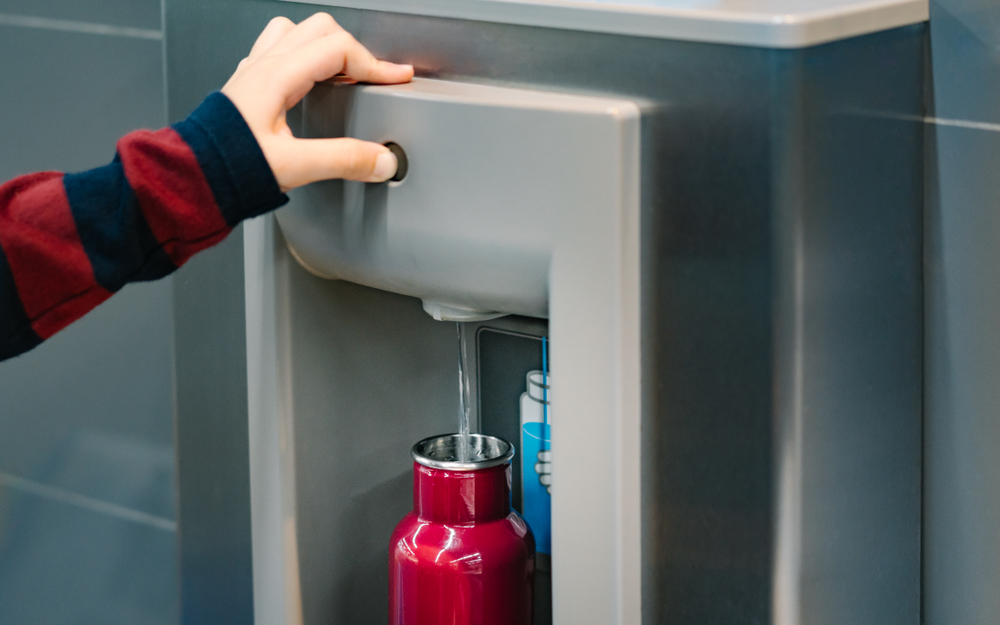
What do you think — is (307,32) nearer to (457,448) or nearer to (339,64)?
(339,64)

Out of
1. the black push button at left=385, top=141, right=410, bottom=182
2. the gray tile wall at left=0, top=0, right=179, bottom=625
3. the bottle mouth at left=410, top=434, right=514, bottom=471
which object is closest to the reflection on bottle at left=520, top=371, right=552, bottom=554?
the bottle mouth at left=410, top=434, right=514, bottom=471

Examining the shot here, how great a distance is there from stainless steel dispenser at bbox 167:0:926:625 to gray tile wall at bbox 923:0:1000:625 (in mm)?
15

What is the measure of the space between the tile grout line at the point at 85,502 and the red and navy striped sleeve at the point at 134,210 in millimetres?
693

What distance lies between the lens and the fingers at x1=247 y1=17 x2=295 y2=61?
2.08 feet

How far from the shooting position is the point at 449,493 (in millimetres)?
679

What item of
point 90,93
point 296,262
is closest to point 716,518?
point 296,262

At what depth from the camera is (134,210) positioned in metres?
0.57

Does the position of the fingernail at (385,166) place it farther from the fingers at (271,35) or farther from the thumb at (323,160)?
the fingers at (271,35)

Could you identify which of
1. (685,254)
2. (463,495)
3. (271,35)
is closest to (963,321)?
(685,254)

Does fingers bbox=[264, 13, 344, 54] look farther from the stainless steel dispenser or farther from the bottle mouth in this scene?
the bottle mouth

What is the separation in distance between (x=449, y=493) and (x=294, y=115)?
244 mm

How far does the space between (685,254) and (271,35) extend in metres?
0.28

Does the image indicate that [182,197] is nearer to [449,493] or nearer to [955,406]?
[449,493]

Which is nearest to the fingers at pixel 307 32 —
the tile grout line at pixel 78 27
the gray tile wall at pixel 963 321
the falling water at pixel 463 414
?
the falling water at pixel 463 414
